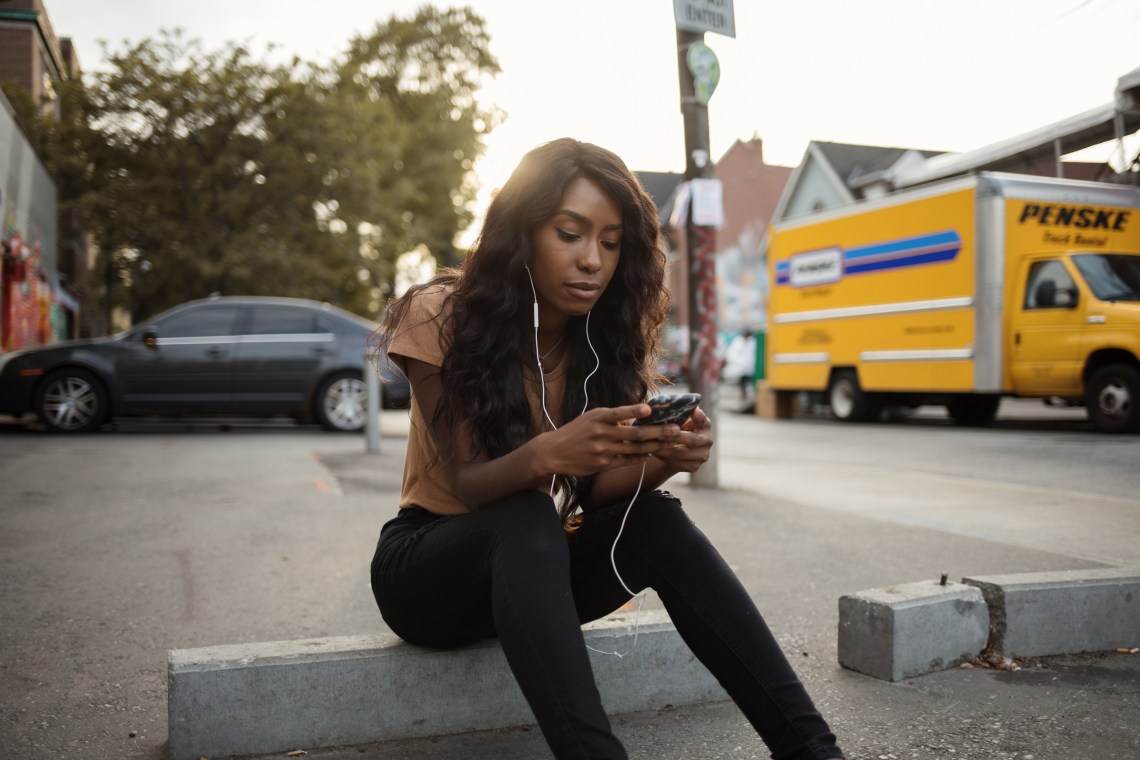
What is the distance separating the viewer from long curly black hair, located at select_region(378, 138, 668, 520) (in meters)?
2.40

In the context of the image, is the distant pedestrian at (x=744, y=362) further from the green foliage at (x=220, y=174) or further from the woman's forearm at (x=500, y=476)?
the woman's forearm at (x=500, y=476)

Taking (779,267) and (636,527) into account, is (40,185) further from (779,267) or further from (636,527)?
(636,527)

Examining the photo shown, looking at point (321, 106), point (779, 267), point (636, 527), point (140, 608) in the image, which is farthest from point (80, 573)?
point (321, 106)

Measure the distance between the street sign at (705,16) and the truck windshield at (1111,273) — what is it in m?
7.03

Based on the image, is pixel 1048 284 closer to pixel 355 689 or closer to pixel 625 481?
pixel 625 481

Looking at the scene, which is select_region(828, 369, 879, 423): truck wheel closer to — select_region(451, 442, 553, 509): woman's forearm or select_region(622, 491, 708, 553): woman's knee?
select_region(622, 491, 708, 553): woman's knee

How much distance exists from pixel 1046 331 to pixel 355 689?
1170cm

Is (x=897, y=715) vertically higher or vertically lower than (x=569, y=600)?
lower

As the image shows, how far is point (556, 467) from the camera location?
7.19 feet

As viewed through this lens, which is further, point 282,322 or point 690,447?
point 282,322

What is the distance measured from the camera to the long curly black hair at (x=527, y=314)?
2.40 meters

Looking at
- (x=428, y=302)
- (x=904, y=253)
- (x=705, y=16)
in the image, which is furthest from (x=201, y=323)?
(x=428, y=302)

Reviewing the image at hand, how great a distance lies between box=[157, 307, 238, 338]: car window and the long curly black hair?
10117 millimetres

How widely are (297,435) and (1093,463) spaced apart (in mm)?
8191
